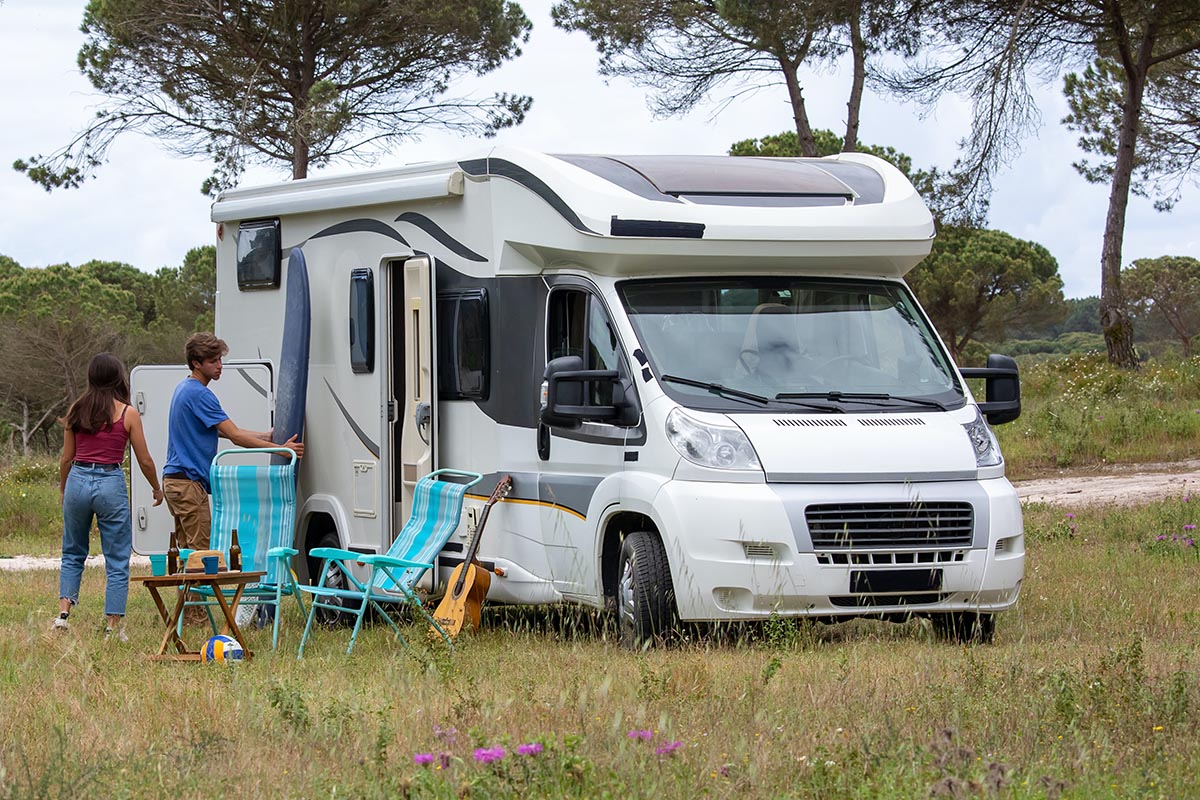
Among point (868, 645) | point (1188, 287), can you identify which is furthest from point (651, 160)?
point (1188, 287)

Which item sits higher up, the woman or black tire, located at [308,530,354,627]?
the woman

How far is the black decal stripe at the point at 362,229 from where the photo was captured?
963 cm

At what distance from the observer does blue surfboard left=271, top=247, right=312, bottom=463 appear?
10.1m

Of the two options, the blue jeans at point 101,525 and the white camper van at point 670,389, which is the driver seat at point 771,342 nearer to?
the white camper van at point 670,389

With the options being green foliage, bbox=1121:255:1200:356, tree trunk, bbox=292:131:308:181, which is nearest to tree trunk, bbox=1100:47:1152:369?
tree trunk, bbox=292:131:308:181

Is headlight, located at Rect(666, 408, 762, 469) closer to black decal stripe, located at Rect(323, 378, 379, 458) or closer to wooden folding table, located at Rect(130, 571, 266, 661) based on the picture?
wooden folding table, located at Rect(130, 571, 266, 661)

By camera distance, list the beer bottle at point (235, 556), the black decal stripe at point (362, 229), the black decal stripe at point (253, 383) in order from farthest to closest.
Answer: the black decal stripe at point (253, 383) < the black decal stripe at point (362, 229) < the beer bottle at point (235, 556)

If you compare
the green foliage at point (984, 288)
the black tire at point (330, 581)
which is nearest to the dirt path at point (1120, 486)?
the black tire at point (330, 581)

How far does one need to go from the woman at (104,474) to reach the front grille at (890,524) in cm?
407

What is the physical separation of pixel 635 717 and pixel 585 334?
10.9 feet

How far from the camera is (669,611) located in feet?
25.5

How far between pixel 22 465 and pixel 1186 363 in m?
17.8

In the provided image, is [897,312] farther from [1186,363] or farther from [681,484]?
[1186,363]

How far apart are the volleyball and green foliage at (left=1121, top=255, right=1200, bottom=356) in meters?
45.4
